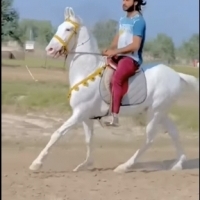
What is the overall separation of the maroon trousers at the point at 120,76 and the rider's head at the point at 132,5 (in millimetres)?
606

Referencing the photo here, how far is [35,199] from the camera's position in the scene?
20.3 ft

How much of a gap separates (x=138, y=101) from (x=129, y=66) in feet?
2.00

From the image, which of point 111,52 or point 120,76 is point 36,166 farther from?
point 111,52

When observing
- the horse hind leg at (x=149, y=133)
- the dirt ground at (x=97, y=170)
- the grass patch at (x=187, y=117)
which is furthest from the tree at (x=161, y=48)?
the horse hind leg at (x=149, y=133)

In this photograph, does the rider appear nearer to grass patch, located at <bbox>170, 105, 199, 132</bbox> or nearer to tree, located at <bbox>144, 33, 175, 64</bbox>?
grass patch, located at <bbox>170, 105, 199, 132</bbox>

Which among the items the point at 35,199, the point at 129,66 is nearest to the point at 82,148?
the point at 129,66

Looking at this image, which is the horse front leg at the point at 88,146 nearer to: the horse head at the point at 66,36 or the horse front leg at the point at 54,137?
the horse front leg at the point at 54,137

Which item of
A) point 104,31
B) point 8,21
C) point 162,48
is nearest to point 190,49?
point 162,48

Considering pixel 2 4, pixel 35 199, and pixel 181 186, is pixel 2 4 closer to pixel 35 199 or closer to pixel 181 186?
pixel 35 199

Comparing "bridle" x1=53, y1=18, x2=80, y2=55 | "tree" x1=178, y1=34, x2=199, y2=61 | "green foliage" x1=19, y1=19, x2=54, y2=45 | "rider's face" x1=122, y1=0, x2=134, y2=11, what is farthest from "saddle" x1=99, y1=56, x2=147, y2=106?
"tree" x1=178, y1=34, x2=199, y2=61

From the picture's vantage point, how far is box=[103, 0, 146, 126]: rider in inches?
292

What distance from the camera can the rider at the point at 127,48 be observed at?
7422 mm

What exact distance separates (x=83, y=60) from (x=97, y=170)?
4.72 feet

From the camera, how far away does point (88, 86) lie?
789 cm
